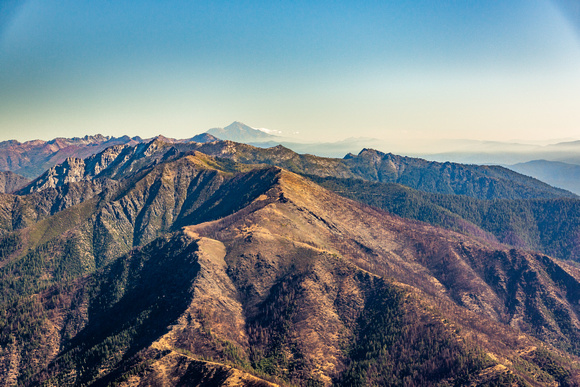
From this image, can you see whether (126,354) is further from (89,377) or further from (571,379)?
(571,379)

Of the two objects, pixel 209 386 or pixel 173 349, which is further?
pixel 173 349

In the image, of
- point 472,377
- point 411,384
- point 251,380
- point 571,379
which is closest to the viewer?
point 251,380

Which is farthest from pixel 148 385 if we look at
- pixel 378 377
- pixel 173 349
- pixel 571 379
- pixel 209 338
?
pixel 571 379

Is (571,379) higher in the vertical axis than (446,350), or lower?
lower

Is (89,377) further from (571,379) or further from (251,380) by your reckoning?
(571,379)

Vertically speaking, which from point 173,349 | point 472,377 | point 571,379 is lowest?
point 571,379

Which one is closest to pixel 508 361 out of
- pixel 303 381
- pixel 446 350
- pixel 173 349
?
pixel 446 350

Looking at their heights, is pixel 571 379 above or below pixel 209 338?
below

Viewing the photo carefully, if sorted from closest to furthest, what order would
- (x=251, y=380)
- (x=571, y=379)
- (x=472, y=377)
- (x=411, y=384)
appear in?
1. (x=251, y=380)
2. (x=472, y=377)
3. (x=411, y=384)
4. (x=571, y=379)

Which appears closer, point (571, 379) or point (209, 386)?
point (209, 386)
